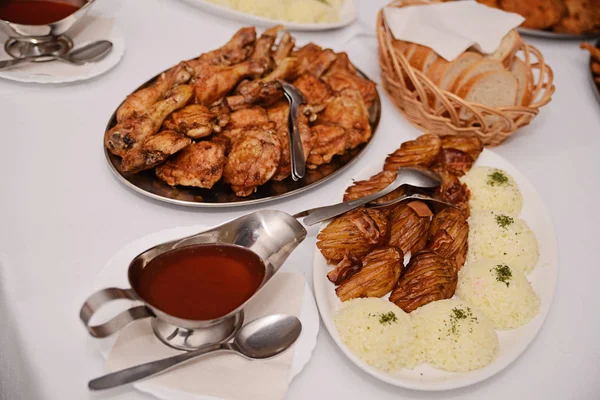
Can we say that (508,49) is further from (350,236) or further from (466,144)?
(350,236)

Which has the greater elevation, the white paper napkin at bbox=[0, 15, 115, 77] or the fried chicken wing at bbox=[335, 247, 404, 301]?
the white paper napkin at bbox=[0, 15, 115, 77]

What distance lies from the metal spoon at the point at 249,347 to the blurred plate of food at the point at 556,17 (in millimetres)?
2804

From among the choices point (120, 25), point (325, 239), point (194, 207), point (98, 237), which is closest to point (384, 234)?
point (325, 239)

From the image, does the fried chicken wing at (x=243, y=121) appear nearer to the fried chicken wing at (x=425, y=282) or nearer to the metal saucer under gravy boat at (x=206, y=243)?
the metal saucer under gravy boat at (x=206, y=243)

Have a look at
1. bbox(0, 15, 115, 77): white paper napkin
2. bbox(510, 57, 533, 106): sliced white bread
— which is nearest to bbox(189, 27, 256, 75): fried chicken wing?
bbox(0, 15, 115, 77): white paper napkin

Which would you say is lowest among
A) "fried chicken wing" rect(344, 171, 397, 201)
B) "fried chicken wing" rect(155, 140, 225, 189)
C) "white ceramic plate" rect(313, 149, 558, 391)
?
"white ceramic plate" rect(313, 149, 558, 391)

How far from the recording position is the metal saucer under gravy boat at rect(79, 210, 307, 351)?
149 centimetres

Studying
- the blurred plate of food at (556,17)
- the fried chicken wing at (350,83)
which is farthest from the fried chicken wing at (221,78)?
the blurred plate of food at (556,17)

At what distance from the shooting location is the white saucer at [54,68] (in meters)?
2.69

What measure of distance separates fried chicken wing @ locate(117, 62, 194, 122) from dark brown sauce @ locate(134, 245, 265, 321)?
3.20 ft

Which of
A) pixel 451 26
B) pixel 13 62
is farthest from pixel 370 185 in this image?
pixel 13 62

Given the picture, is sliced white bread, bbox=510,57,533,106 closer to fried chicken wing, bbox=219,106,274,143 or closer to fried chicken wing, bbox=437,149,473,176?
fried chicken wing, bbox=437,149,473,176

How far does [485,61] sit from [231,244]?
1.70m

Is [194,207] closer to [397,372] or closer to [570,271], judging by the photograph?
[397,372]
